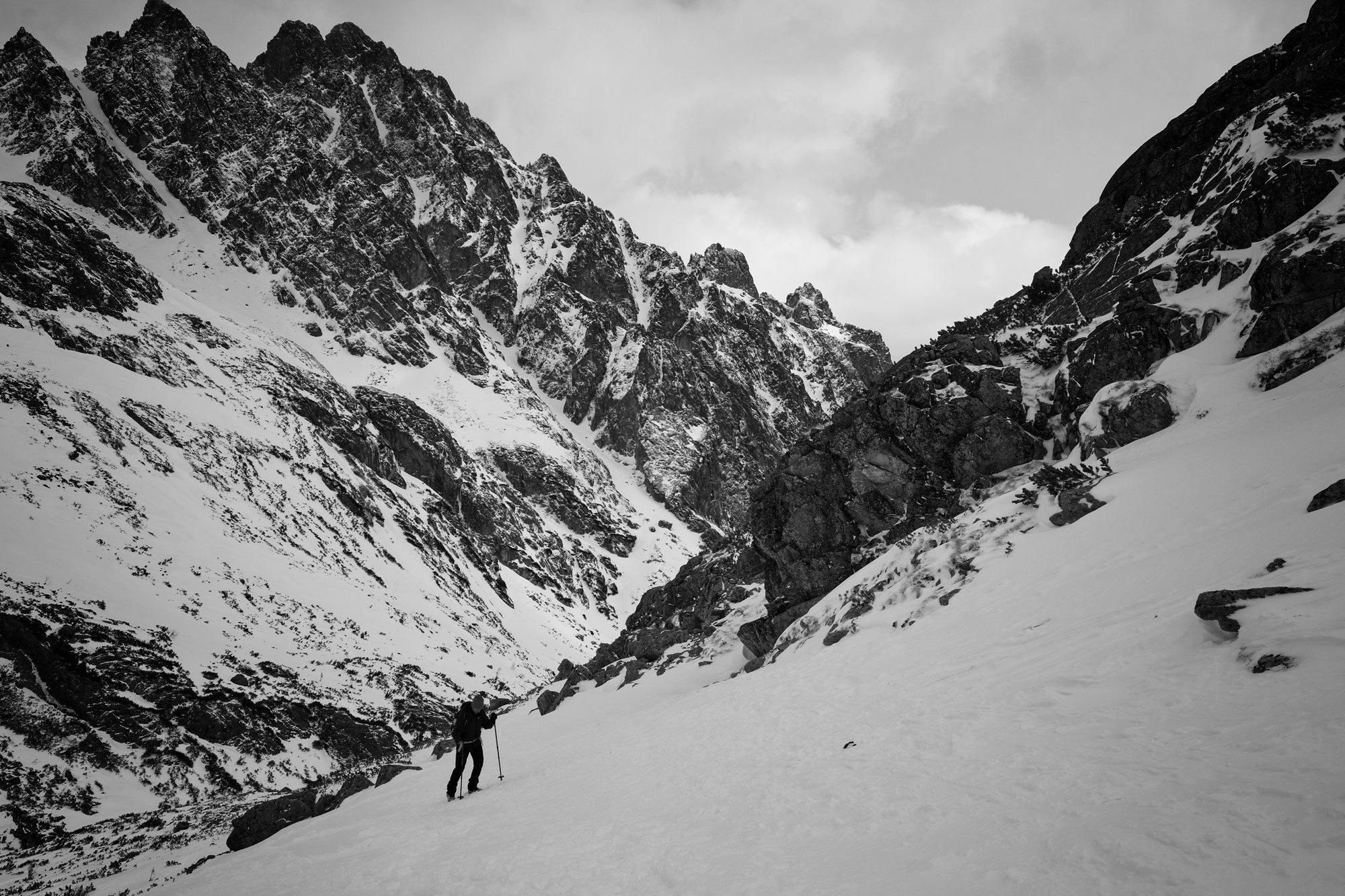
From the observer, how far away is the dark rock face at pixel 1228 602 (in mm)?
5520

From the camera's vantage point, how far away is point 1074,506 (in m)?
12.3

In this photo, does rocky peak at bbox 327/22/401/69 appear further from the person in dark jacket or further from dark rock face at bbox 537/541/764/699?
the person in dark jacket

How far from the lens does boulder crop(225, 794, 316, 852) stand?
11891 mm

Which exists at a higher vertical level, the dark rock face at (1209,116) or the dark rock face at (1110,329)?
the dark rock face at (1209,116)

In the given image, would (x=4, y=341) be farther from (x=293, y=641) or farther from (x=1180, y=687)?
(x=1180, y=687)

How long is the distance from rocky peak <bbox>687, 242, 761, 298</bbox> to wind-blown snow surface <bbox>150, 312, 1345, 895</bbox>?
16874cm

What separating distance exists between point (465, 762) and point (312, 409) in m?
58.7

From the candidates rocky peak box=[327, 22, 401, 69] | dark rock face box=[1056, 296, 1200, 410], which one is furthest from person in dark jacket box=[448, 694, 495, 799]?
rocky peak box=[327, 22, 401, 69]

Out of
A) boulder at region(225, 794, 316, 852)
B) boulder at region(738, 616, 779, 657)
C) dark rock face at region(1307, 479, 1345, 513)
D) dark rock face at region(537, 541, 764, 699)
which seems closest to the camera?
dark rock face at region(1307, 479, 1345, 513)

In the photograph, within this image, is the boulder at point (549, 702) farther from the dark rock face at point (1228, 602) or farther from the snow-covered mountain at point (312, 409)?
the dark rock face at point (1228, 602)

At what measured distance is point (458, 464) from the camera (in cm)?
8125

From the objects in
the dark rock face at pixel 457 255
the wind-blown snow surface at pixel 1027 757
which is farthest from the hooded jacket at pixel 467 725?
the dark rock face at pixel 457 255

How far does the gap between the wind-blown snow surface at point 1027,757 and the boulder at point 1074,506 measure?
542 mm

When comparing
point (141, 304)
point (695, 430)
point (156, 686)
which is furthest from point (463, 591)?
point (695, 430)
